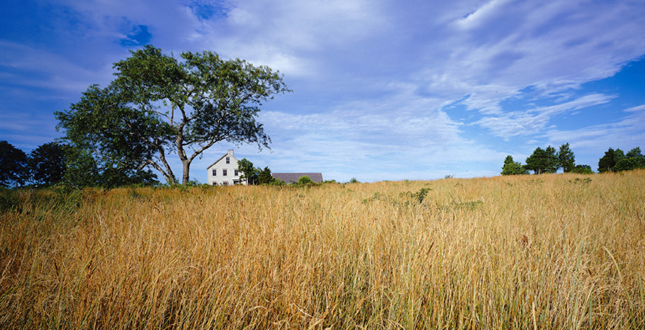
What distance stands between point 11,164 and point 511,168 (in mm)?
81381

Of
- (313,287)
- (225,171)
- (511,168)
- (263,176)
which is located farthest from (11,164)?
(511,168)

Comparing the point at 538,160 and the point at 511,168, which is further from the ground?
the point at 538,160

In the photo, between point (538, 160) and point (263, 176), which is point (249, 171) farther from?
point (538, 160)

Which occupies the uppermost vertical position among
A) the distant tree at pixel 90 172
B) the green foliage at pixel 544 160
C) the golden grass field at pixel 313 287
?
the green foliage at pixel 544 160

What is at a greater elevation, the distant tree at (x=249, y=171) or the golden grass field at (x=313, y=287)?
the distant tree at (x=249, y=171)

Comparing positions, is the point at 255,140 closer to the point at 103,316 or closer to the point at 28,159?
the point at 103,316

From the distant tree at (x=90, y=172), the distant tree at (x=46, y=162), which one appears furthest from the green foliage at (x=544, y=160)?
the distant tree at (x=46, y=162)

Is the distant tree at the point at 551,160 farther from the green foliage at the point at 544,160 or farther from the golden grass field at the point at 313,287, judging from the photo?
the golden grass field at the point at 313,287

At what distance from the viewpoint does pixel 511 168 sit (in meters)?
52.2

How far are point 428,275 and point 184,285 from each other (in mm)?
2057

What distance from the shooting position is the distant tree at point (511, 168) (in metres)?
51.1

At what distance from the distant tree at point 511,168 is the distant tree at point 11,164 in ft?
254

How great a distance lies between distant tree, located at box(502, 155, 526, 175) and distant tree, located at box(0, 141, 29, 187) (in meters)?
77.4

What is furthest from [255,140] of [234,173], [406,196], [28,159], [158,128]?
[28,159]
